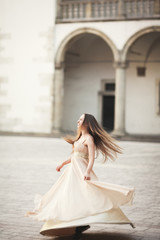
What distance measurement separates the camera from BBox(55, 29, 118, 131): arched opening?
24797 mm

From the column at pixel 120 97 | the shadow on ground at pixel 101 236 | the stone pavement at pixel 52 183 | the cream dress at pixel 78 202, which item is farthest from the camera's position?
the column at pixel 120 97

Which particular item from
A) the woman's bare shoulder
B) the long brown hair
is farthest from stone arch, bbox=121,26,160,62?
the woman's bare shoulder

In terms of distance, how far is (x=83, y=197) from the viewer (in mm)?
4797

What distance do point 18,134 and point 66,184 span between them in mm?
17511

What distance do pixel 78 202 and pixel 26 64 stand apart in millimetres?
18480

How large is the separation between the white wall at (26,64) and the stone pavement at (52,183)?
6727mm

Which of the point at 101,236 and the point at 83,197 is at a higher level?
the point at 83,197

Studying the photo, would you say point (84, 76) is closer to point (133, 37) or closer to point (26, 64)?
point (26, 64)

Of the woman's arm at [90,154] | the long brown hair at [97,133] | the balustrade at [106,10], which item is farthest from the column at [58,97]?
the woman's arm at [90,154]

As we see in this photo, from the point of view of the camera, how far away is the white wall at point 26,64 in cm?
2230

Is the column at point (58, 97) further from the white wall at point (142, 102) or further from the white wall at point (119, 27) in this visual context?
the white wall at point (142, 102)

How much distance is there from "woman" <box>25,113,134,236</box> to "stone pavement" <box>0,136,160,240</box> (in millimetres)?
→ 318

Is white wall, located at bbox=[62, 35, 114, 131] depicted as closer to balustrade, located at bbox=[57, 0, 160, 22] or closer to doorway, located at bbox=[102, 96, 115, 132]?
doorway, located at bbox=[102, 96, 115, 132]

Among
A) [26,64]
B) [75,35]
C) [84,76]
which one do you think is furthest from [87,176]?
[84,76]
